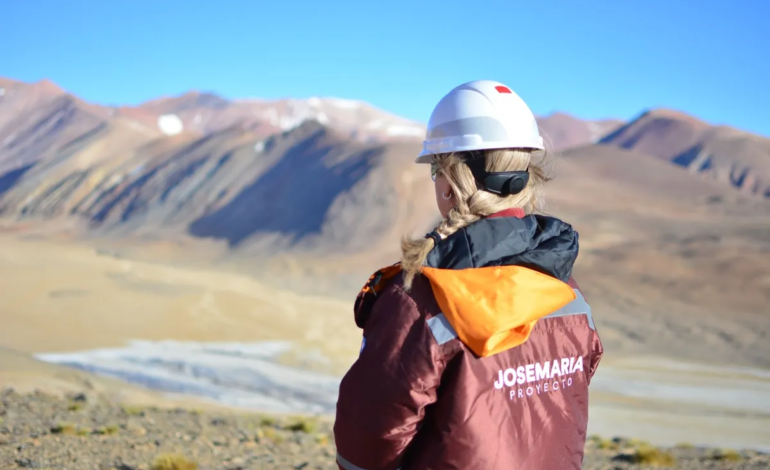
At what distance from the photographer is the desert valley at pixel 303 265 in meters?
17.6

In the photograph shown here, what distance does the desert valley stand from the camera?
17.6 m

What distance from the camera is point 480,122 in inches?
Result: 86.8

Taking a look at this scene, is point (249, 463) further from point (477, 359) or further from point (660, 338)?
point (660, 338)

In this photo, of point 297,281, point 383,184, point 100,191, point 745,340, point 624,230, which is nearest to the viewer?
point 745,340

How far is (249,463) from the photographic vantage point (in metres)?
6.88

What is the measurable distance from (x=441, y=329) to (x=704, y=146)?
86205mm

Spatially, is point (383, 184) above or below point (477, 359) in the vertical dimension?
above

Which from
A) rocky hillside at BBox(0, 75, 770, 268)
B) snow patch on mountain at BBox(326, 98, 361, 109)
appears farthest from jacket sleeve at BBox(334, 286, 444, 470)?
snow patch on mountain at BBox(326, 98, 361, 109)

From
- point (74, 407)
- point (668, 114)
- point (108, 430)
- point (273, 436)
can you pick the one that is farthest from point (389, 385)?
point (668, 114)

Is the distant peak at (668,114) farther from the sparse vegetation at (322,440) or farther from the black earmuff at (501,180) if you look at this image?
the black earmuff at (501,180)

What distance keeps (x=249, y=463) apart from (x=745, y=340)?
23.4m

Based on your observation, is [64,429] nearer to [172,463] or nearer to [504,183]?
[172,463]

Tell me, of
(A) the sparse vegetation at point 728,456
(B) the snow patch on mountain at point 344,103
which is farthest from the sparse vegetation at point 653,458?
(B) the snow patch on mountain at point 344,103

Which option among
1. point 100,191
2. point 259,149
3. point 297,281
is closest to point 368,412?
point 297,281
